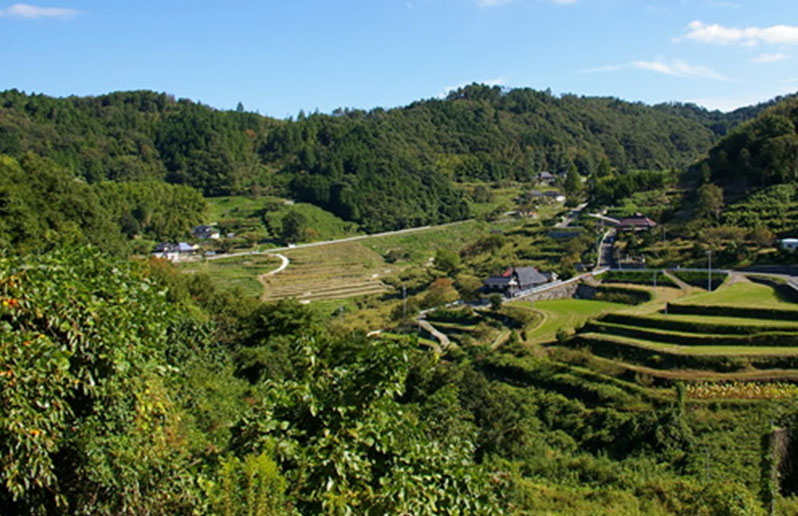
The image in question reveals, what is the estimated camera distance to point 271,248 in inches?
2068

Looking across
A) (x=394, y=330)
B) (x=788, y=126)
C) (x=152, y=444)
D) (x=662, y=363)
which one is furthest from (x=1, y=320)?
(x=788, y=126)

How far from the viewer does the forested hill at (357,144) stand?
6644 centimetres

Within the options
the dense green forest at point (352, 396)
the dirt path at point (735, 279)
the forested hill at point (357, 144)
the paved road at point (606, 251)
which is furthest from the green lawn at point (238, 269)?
the dirt path at point (735, 279)

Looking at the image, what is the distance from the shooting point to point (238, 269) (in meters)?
45.4

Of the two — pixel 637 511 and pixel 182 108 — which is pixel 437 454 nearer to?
pixel 637 511

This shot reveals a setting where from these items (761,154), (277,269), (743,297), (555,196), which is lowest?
(277,269)

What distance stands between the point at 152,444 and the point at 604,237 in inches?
1415

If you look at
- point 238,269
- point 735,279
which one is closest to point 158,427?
point 735,279

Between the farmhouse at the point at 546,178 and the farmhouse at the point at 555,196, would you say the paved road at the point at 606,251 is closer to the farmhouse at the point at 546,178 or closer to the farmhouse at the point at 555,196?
the farmhouse at the point at 555,196

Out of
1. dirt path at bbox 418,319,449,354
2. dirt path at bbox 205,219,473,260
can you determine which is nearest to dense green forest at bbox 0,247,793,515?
dirt path at bbox 418,319,449,354

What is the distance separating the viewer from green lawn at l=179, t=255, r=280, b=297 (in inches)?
1601

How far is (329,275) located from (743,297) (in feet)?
96.7

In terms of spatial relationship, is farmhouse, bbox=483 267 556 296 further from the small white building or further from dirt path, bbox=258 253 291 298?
dirt path, bbox=258 253 291 298

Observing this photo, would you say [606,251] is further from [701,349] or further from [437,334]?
[701,349]
